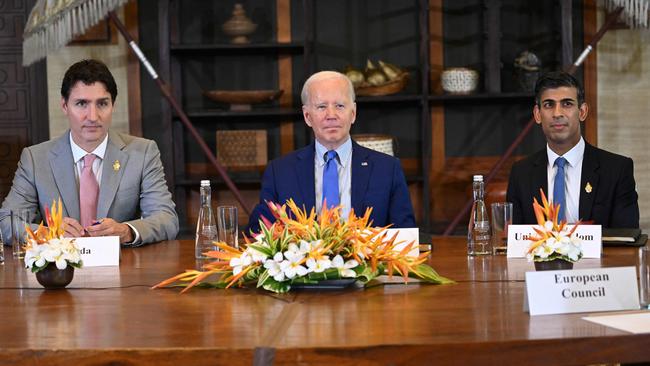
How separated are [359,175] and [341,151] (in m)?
0.11

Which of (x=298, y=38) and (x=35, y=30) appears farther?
Answer: (x=298, y=38)

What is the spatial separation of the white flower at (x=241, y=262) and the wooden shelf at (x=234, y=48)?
12.4ft

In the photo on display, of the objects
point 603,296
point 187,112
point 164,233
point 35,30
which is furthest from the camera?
point 187,112

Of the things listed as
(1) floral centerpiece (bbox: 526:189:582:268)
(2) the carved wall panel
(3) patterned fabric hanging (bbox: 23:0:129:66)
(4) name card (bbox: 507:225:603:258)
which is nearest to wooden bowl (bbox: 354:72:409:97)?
(3) patterned fabric hanging (bbox: 23:0:129:66)

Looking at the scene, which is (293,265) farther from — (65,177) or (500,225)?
(65,177)

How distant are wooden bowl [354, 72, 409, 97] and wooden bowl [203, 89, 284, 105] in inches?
19.3

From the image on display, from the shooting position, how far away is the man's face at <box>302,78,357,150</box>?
11.7ft

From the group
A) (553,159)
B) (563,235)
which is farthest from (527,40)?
(563,235)

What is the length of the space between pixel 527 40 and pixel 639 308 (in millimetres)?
4381

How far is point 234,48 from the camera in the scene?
605 cm

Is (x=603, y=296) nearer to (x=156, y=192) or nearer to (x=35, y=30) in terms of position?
(x=156, y=192)

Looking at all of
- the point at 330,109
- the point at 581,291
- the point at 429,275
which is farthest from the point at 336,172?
the point at 581,291

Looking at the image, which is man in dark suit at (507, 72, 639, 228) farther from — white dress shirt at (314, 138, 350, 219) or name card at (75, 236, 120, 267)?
name card at (75, 236, 120, 267)

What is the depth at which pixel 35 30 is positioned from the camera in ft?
18.7
